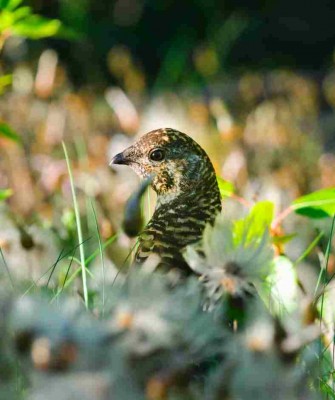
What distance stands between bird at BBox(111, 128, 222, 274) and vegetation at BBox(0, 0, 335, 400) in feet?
0.24

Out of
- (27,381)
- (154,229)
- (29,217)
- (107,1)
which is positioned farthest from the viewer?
(107,1)

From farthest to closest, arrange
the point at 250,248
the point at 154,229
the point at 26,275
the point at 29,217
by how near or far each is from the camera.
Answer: the point at 29,217
the point at 26,275
the point at 154,229
the point at 250,248

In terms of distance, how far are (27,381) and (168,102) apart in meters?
6.17

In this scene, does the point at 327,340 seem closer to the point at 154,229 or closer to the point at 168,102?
the point at 154,229

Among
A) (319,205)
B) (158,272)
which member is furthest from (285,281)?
(158,272)

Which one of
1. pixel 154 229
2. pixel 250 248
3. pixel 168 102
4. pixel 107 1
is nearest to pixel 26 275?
pixel 154 229

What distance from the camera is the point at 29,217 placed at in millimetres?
4430

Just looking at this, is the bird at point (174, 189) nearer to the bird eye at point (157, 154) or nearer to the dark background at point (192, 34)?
the bird eye at point (157, 154)

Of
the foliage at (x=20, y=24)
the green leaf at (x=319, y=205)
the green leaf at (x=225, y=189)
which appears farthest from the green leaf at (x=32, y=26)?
the green leaf at (x=319, y=205)

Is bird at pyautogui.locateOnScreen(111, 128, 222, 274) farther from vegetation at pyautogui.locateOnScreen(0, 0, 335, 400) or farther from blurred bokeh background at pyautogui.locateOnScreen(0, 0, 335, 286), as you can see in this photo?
blurred bokeh background at pyautogui.locateOnScreen(0, 0, 335, 286)

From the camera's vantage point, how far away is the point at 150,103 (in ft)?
25.7

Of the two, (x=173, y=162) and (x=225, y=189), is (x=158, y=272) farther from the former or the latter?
(x=225, y=189)

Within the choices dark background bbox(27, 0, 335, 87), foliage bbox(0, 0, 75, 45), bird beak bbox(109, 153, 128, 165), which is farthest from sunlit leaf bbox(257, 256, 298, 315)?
dark background bbox(27, 0, 335, 87)

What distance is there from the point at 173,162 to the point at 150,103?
550 centimetres
